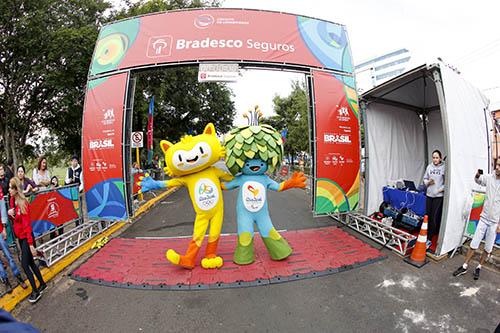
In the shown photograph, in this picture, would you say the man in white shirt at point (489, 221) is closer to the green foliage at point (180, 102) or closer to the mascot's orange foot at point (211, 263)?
the mascot's orange foot at point (211, 263)

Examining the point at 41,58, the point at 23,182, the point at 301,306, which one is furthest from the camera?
the point at 41,58

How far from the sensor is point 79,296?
357 cm

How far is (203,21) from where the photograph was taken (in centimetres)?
562

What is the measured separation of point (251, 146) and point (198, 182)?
1.09 meters

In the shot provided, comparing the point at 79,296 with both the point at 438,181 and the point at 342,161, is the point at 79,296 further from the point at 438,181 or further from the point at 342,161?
the point at 438,181

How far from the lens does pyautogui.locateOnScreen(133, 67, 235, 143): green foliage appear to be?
541 inches

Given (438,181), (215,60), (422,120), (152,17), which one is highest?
(152,17)

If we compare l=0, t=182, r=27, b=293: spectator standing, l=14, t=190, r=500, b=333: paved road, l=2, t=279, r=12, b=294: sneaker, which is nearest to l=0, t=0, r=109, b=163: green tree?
l=0, t=182, r=27, b=293: spectator standing

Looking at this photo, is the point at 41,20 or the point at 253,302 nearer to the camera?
the point at 253,302

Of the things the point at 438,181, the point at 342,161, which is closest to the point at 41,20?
the point at 342,161

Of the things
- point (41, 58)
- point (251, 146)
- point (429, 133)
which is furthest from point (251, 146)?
point (41, 58)

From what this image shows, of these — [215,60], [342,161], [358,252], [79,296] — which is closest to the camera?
[79,296]

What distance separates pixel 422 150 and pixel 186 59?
25.0ft

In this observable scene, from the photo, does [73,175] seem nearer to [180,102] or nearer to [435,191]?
[435,191]
